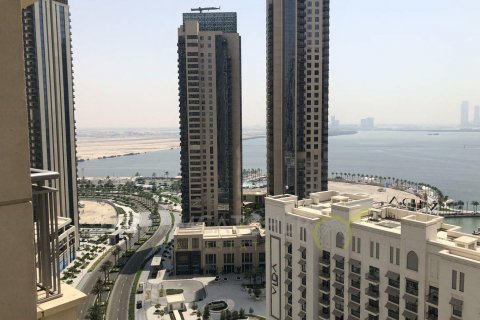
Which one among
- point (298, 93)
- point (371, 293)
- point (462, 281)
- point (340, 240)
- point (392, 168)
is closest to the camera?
point (462, 281)

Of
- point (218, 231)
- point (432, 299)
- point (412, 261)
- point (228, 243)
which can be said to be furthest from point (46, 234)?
point (218, 231)

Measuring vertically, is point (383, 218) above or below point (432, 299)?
above

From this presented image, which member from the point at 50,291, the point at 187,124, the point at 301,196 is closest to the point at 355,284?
the point at 50,291

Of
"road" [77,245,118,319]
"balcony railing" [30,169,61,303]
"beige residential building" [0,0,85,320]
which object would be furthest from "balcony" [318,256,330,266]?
"road" [77,245,118,319]

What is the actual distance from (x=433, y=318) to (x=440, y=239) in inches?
118

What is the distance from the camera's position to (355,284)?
61.0ft

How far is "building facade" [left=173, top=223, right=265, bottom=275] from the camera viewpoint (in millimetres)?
40375

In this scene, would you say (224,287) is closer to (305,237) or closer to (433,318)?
(305,237)

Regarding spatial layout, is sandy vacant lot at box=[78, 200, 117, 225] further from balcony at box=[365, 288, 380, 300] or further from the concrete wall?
the concrete wall

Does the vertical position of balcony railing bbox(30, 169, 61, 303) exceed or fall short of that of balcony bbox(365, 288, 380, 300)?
it exceeds it

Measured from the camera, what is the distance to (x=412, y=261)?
1627cm

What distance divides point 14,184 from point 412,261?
16207mm

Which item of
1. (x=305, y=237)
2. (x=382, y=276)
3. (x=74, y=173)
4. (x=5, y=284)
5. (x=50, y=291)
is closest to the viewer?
(x=5, y=284)

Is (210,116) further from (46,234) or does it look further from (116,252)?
(46,234)
